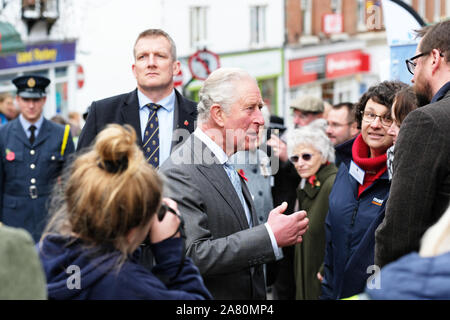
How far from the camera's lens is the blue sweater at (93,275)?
2.23 metres

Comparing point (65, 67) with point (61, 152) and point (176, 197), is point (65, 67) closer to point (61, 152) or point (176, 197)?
point (61, 152)

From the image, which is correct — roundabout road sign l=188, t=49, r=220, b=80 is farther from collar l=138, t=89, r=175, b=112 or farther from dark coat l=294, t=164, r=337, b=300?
collar l=138, t=89, r=175, b=112

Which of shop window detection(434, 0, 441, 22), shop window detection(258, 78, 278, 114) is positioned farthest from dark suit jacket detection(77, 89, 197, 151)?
shop window detection(434, 0, 441, 22)

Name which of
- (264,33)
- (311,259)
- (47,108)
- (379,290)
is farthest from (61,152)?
(264,33)

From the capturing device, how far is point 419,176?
9.72 feet

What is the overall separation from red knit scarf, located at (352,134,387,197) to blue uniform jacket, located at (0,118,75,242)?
11.5 feet

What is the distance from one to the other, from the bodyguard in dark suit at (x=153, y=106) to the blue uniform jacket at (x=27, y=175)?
8.04 ft

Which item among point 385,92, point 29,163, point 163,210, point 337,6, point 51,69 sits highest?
point 337,6

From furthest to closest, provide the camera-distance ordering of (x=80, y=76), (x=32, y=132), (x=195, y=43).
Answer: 1. (x=195, y=43)
2. (x=80, y=76)
3. (x=32, y=132)

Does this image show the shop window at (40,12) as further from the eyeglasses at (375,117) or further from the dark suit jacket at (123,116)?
the eyeglasses at (375,117)

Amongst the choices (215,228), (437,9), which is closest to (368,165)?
(215,228)

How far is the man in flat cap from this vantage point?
666 centimetres

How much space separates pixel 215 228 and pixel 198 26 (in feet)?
66.1

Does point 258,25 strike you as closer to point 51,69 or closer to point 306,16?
point 306,16
